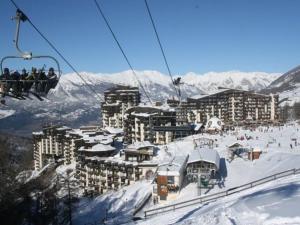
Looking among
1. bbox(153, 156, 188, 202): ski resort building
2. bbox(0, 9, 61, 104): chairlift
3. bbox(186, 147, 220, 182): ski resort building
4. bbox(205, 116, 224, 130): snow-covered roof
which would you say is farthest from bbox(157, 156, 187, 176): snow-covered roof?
bbox(205, 116, 224, 130): snow-covered roof

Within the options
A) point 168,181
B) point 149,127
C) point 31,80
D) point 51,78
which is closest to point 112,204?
point 168,181

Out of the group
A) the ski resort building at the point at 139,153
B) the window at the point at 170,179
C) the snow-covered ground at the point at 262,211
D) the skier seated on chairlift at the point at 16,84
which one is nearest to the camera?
the skier seated on chairlift at the point at 16,84

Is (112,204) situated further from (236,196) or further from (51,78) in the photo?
(51,78)

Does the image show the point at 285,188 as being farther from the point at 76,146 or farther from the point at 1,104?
the point at 76,146

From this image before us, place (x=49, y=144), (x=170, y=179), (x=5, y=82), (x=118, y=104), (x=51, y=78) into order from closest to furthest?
(x=5, y=82) < (x=51, y=78) < (x=170, y=179) < (x=49, y=144) < (x=118, y=104)

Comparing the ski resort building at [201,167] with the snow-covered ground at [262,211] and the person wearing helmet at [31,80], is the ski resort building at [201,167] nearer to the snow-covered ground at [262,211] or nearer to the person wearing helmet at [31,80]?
the snow-covered ground at [262,211]

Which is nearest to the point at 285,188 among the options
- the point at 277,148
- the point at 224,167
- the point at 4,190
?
the point at 224,167

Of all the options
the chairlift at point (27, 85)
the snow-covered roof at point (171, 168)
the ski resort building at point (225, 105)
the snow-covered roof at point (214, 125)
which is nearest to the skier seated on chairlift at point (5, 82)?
the chairlift at point (27, 85)

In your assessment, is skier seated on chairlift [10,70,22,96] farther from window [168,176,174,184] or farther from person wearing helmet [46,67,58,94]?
window [168,176,174,184]
